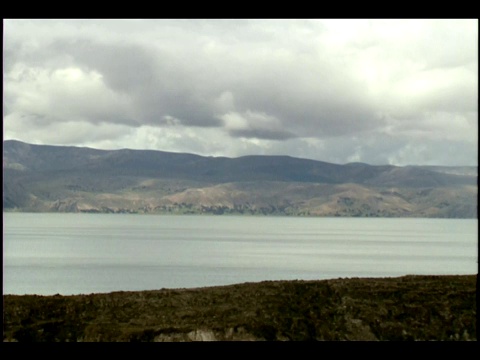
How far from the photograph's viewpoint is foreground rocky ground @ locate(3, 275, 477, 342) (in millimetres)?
8109

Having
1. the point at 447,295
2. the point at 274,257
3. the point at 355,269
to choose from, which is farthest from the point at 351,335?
the point at 274,257

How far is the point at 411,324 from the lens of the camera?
27.7 feet

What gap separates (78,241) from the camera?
354 ft

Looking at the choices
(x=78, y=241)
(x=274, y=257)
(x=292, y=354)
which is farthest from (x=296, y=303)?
(x=78, y=241)

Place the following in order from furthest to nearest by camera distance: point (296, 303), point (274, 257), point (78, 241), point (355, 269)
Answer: point (78, 241) < point (274, 257) < point (355, 269) < point (296, 303)

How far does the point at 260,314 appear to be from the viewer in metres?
8.51

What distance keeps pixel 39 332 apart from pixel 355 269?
2080 inches

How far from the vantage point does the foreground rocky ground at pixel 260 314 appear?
8109 millimetres
